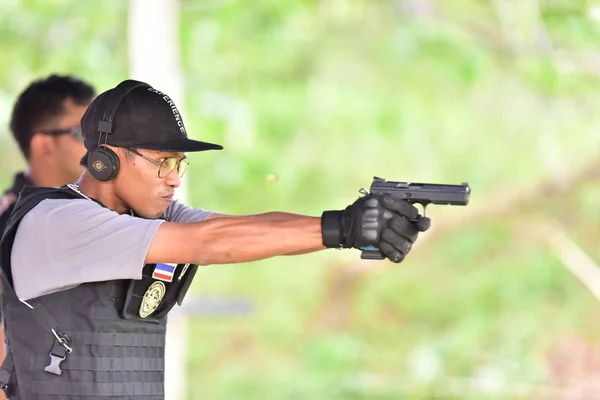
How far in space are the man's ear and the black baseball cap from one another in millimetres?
1485

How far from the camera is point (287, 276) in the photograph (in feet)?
53.7

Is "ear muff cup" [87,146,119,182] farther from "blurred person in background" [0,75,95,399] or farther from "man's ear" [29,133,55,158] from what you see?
"man's ear" [29,133,55,158]

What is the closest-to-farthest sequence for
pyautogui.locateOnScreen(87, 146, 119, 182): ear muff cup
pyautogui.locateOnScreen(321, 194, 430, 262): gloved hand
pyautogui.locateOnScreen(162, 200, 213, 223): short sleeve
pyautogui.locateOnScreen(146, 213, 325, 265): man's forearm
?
1. pyautogui.locateOnScreen(321, 194, 430, 262): gloved hand
2. pyautogui.locateOnScreen(146, 213, 325, 265): man's forearm
3. pyautogui.locateOnScreen(87, 146, 119, 182): ear muff cup
4. pyautogui.locateOnScreen(162, 200, 213, 223): short sleeve

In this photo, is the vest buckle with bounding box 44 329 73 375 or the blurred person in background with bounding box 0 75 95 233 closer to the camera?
the vest buckle with bounding box 44 329 73 375

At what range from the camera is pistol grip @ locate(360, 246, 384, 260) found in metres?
3.01

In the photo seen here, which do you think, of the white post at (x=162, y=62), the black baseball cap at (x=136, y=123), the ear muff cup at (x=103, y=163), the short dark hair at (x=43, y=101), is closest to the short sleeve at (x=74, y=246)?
the ear muff cup at (x=103, y=163)

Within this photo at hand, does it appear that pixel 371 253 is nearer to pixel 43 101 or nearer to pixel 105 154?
pixel 105 154

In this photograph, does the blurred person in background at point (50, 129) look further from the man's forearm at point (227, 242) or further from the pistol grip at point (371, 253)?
the pistol grip at point (371, 253)

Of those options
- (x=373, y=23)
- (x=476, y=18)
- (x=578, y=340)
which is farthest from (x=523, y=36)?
(x=578, y=340)

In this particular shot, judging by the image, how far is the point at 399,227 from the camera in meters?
2.97

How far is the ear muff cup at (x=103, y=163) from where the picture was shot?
330 cm

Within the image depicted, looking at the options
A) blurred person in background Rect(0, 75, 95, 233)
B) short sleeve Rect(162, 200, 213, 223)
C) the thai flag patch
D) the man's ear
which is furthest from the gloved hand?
the man's ear

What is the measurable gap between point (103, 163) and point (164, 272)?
417 millimetres

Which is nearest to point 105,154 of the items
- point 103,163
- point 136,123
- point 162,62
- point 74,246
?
point 103,163
